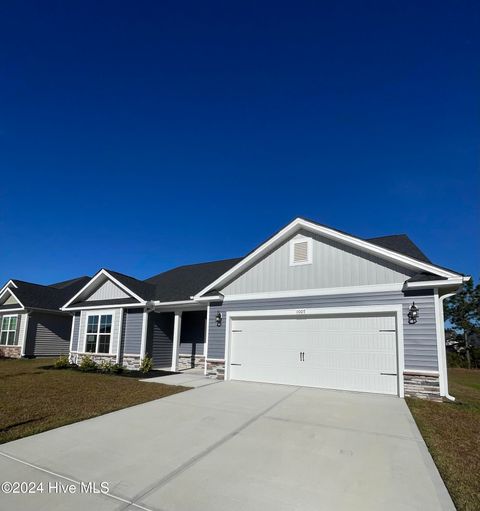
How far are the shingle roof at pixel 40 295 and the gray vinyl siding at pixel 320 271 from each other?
14445mm

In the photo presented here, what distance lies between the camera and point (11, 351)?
2083 cm

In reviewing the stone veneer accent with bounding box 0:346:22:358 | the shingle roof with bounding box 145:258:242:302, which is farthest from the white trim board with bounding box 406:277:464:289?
the stone veneer accent with bounding box 0:346:22:358

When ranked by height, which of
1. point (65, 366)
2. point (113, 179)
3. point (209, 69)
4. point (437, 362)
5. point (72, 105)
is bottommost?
point (65, 366)

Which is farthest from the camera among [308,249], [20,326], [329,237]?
[20,326]

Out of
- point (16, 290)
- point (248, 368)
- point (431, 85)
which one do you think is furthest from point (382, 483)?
point (16, 290)

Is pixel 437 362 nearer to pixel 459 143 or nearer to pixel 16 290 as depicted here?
pixel 459 143

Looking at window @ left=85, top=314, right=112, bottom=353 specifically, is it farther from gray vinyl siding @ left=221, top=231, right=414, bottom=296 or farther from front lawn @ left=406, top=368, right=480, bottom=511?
front lawn @ left=406, top=368, right=480, bottom=511

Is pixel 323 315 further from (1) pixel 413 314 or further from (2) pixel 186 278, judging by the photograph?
(2) pixel 186 278

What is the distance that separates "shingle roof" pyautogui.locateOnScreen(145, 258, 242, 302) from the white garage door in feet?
12.5

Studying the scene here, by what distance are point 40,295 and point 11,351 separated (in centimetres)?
369

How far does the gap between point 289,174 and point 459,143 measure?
8.03 m

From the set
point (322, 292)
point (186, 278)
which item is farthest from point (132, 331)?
point (322, 292)

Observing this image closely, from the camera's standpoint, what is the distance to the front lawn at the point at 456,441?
149 inches

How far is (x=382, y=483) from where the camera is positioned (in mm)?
3867
